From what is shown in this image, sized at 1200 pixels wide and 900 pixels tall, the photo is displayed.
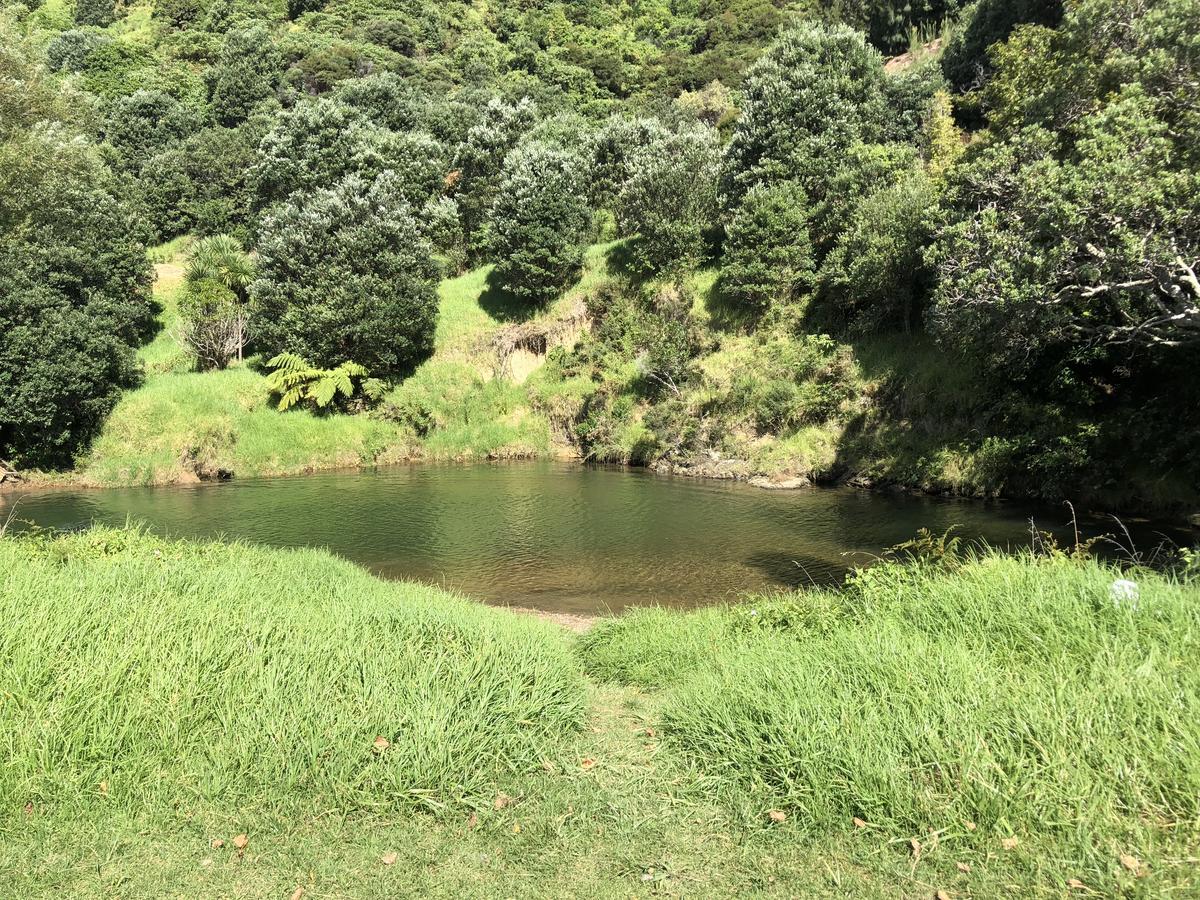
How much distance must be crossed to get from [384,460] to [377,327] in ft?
21.4

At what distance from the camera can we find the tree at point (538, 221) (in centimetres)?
3500

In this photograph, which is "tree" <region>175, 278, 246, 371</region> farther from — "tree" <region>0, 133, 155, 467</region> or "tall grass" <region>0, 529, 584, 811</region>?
"tall grass" <region>0, 529, 584, 811</region>

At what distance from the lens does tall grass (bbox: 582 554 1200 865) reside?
3.70 m

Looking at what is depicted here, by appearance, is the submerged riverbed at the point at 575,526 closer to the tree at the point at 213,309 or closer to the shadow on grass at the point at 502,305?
the tree at the point at 213,309

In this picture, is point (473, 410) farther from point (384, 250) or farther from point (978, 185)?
point (978, 185)

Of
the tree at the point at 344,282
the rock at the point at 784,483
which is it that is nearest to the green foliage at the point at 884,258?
the rock at the point at 784,483

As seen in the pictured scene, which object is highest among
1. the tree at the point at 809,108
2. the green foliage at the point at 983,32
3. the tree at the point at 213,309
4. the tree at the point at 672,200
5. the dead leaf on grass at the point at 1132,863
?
the green foliage at the point at 983,32

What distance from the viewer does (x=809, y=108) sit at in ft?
100

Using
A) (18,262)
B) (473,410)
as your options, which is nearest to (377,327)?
(473,410)

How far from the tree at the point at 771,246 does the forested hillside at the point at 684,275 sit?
0.14m

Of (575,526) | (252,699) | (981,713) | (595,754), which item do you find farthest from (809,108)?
(252,699)

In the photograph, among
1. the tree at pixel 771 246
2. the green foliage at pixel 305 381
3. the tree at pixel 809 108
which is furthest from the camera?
the green foliage at pixel 305 381

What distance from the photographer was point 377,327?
31.6m

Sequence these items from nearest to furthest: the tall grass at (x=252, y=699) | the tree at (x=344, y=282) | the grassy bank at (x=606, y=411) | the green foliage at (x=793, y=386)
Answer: the tall grass at (x=252, y=699) → the grassy bank at (x=606, y=411) → the green foliage at (x=793, y=386) → the tree at (x=344, y=282)
